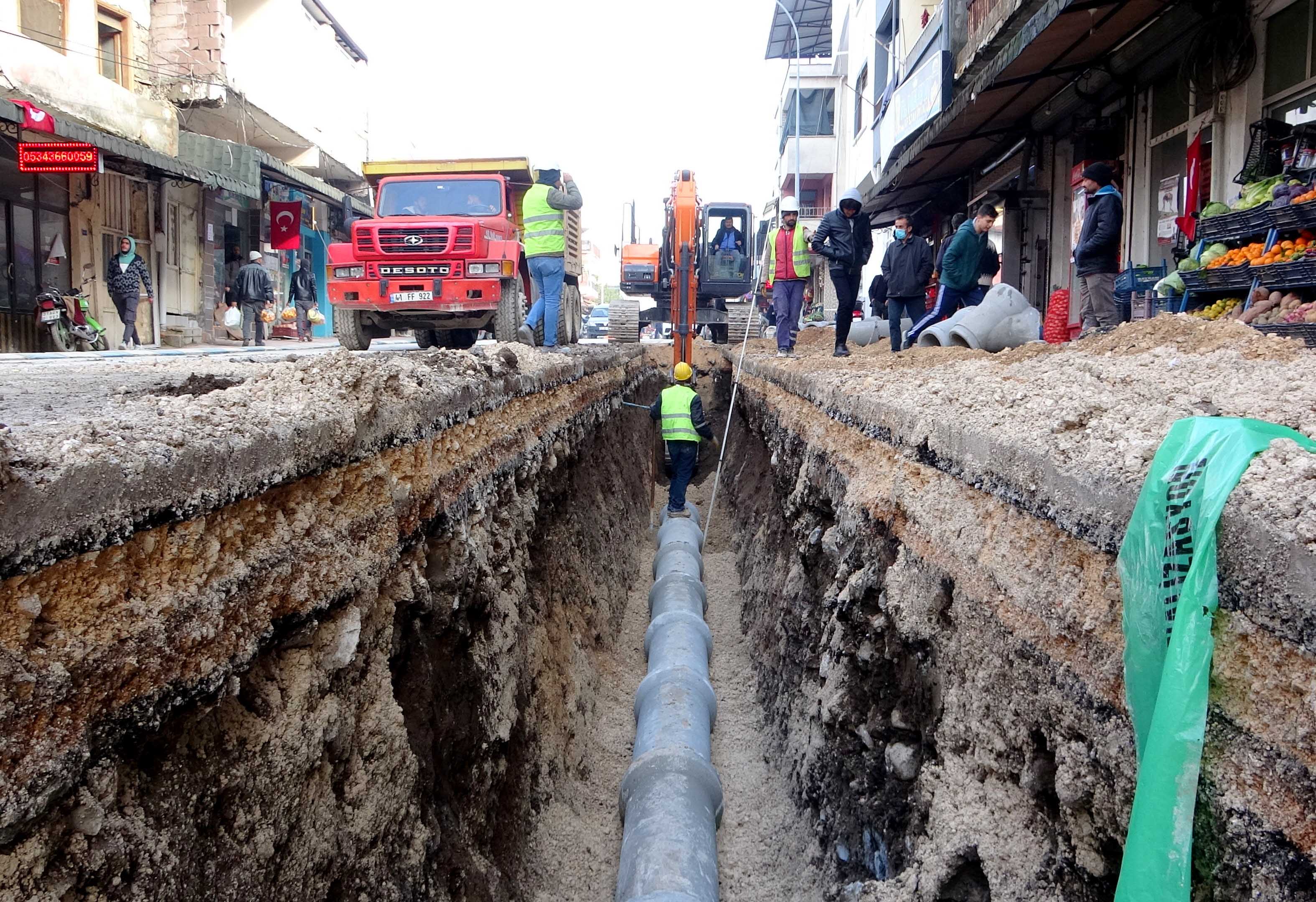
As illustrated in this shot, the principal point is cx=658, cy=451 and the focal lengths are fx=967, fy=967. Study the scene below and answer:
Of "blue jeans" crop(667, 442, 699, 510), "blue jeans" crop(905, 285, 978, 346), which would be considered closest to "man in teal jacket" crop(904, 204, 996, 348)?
"blue jeans" crop(905, 285, 978, 346)

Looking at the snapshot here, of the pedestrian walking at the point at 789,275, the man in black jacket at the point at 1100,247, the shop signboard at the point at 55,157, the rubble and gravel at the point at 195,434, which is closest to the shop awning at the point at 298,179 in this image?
the shop signboard at the point at 55,157

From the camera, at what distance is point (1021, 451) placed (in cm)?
249

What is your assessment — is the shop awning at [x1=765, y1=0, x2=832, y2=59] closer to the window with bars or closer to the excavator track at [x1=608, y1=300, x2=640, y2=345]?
the excavator track at [x1=608, y1=300, x2=640, y2=345]

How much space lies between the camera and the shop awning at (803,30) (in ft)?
111

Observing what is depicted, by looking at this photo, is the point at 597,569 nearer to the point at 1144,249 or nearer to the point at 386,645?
the point at 386,645

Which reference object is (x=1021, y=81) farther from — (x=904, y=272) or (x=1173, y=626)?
(x=1173, y=626)

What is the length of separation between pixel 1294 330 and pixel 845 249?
430 centimetres

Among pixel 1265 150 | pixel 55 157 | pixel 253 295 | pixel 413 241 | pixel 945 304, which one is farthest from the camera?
pixel 253 295

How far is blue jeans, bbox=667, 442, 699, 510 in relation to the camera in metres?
9.16

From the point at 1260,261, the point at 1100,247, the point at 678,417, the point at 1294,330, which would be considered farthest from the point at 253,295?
the point at 1294,330

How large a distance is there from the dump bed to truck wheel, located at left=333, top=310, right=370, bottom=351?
1.73 metres

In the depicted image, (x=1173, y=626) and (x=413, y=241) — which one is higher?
(x=413, y=241)

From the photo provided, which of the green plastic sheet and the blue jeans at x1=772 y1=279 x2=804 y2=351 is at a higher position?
the blue jeans at x1=772 y1=279 x2=804 y2=351

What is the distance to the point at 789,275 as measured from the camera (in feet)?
35.1
